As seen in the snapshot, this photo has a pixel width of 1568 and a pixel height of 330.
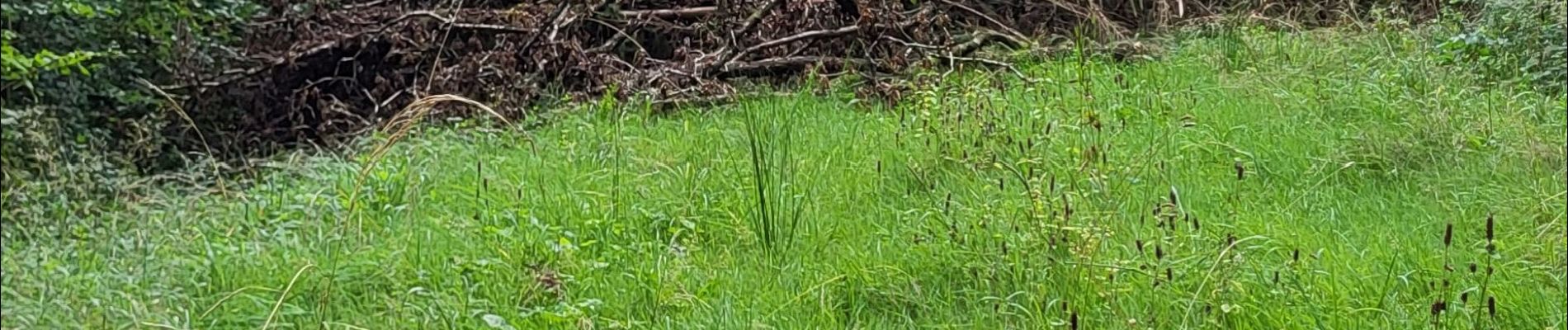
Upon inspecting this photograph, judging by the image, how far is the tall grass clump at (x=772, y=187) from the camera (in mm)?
3447

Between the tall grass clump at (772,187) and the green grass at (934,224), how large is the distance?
1cm

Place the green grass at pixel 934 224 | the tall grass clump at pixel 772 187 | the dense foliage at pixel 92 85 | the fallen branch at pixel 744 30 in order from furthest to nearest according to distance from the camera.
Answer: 1. the fallen branch at pixel 744 30
2. the dense foliage at pixel 92 85
3. the tall grass clump at pixel 772 187
4. the green grass at pixel 934 224

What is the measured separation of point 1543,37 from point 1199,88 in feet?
3.70

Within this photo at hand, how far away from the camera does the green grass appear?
2.83m

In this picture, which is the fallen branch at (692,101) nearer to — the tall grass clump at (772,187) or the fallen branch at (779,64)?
the fallen branch at (779,64)

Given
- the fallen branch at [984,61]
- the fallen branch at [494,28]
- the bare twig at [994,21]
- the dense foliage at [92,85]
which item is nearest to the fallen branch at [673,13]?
the fallen branch at [494,28]

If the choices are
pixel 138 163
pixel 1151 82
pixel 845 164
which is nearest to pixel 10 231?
pixel 138 163

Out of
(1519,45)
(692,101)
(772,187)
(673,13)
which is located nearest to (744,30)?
(673,13)

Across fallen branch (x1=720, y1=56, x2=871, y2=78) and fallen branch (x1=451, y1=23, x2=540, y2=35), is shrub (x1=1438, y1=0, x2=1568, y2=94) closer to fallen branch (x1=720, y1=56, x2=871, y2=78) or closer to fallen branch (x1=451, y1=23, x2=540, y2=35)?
fallen branch (x1=720, y1=56, x2=871, y2=78)

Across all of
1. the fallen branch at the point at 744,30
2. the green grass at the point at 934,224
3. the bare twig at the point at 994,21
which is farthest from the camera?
the bare twig at the point at 994,21

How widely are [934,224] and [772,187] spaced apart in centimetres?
47

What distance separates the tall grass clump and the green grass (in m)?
0.01

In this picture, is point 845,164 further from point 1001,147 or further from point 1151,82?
point 1151,82

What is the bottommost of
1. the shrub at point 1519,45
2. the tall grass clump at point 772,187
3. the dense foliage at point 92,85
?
the dense foliage at point 92,85
